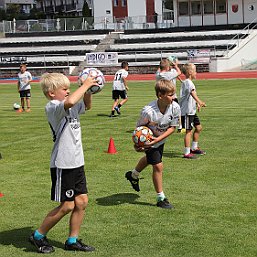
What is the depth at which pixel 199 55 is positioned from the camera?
48.0m

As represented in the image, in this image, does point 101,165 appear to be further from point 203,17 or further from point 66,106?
point 203,17

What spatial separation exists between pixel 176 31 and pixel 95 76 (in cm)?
5206

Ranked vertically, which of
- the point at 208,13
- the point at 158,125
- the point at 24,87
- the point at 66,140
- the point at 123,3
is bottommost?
the point at 24,87

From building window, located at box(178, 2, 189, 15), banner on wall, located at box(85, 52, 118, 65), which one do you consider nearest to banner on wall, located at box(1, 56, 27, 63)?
banner on wall, located at box(85, 52, 118, 65)

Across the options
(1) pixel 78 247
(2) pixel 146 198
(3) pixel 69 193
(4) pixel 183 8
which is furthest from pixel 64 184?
(4) pixel 183 8

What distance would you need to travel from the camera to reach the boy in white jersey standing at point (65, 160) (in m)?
6.35

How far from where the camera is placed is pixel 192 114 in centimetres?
1223

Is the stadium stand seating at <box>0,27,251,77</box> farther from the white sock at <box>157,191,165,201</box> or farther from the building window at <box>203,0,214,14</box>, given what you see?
the white sock at <box>157,191,165,201</box>

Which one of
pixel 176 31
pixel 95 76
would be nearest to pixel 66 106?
pixel 95 76

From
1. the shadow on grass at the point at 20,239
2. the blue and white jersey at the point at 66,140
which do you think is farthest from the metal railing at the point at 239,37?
the blue and white jersey at the point at 66,140

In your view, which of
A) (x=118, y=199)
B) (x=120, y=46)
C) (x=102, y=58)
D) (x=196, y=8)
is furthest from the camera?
(x=196, y=8)

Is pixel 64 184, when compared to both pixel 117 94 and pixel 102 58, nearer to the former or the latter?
pixel 117 94

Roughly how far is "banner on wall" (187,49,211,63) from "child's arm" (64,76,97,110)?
41636mm

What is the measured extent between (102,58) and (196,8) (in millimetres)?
17128
